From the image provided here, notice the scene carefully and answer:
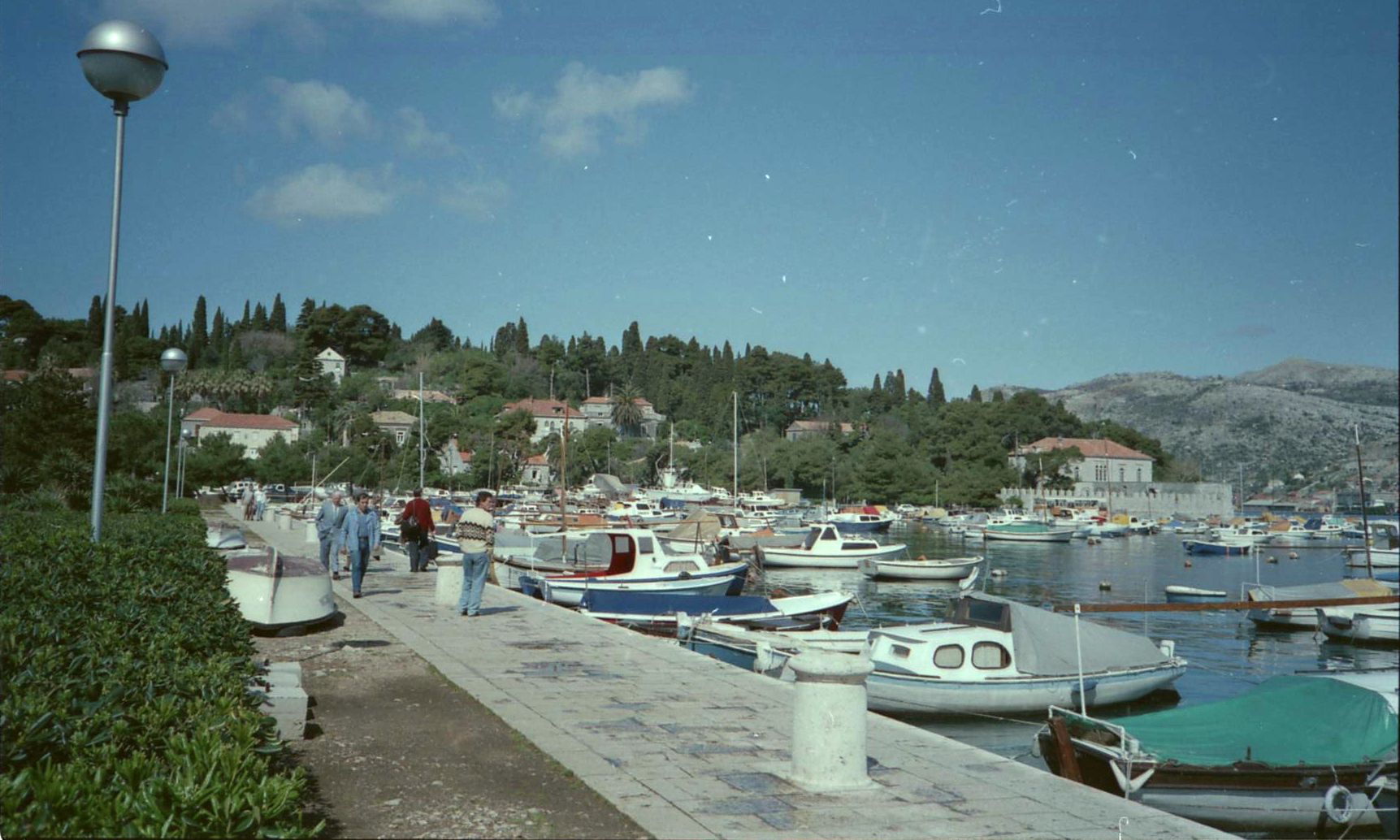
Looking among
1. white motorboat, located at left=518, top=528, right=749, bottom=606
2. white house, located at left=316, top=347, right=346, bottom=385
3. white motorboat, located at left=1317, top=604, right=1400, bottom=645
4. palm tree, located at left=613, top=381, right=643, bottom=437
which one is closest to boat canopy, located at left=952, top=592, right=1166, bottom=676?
white motorboat, located at left=518, top=528, right=749, bottom=606

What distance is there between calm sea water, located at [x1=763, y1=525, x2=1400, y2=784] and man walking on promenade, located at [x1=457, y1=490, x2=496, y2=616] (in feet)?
26.6

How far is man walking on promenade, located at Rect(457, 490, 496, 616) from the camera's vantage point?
15836 mm

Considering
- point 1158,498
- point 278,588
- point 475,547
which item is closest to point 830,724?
point 278,588

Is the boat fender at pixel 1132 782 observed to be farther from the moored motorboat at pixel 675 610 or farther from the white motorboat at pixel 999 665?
the moored motorboat at pixel 675 610

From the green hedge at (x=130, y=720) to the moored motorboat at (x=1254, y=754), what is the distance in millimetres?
9342

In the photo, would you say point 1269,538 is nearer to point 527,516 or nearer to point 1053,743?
point 527,516

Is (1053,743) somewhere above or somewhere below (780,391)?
below

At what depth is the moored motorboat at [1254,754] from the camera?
11.9m

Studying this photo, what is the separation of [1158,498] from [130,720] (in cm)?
14472

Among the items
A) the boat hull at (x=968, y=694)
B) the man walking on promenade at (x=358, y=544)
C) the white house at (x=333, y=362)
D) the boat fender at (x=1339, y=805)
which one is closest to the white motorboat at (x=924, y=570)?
the boat hull at (x=968, y=694)

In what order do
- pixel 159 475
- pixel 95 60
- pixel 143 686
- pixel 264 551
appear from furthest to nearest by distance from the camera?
pixel 159 475 < pixel 264 551 < pixel 95 60 < pixel 143 686

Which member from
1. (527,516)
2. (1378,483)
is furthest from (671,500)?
(1378,483)

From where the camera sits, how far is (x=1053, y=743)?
1305 centimetres

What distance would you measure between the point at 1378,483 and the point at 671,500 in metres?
71.8
